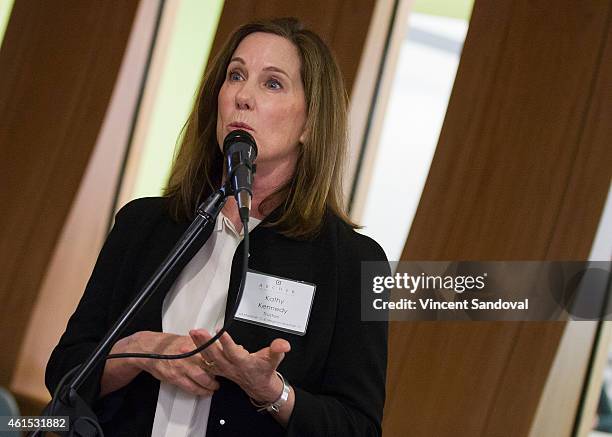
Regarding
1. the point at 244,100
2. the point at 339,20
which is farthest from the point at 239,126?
the point at 339,20

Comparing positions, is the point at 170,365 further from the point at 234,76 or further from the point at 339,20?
the point at 339,20

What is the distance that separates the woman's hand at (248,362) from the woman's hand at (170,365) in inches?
3.2

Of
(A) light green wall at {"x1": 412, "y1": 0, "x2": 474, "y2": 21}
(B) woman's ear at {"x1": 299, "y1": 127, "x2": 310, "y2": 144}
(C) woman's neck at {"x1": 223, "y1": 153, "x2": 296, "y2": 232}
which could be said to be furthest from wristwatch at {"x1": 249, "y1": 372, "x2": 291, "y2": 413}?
(A) light green wall at {"x1": 412, "y1": 0, "x2": 474, "y2": 21}

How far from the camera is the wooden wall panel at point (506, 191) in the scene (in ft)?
9.93

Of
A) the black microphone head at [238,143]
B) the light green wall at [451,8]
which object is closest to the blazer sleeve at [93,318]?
the black microphone head at [238,143]

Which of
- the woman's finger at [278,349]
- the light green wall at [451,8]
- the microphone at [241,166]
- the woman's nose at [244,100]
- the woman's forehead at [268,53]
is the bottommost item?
the woman's finger at [278,349]

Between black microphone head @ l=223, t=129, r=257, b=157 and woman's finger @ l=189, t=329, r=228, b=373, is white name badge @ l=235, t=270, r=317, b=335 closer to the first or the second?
woman's finger @ l=189, t=329, r=228, b=373

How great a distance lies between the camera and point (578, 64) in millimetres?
3154

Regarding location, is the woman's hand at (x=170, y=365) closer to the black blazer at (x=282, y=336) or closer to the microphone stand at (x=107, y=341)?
the black blazer at (x=282, y=336)

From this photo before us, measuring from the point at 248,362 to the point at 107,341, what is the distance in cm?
29

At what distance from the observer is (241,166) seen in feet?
4.90

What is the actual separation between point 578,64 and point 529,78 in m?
0.19

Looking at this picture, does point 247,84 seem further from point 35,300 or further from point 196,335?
point 35,300

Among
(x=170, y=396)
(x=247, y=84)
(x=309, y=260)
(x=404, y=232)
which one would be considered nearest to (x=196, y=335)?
(x=170, y=396)
